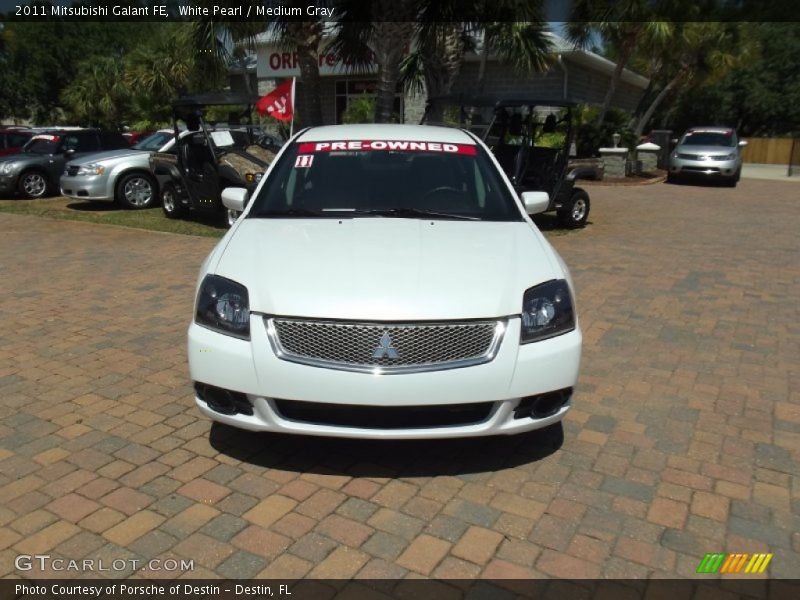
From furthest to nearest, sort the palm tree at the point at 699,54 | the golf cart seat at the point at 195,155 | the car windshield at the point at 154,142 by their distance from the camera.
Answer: the palm tree at the point at 699,54 → the car windshield at the point at 154,142 → the golf cart seat at the point at 195,155

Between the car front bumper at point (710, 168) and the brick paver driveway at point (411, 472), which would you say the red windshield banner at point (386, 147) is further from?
the car front bumper at point (710, 168)

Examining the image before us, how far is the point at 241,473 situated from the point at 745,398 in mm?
3290

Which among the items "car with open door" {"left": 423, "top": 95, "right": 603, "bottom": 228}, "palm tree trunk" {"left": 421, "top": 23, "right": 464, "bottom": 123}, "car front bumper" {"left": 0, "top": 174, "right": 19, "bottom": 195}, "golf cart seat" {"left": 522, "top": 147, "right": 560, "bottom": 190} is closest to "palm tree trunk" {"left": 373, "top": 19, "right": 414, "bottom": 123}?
"palm tree trunk" {"left": 421, "top": 23, "right": 464, "bottom": 123}

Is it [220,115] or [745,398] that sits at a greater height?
[220,115]

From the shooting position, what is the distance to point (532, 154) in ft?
37.1

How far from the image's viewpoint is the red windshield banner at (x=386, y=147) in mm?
4809

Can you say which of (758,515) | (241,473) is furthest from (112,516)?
(758,515)

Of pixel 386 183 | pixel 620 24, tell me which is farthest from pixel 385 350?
pixel 620 24

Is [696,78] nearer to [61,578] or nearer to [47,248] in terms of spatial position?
[47,248]

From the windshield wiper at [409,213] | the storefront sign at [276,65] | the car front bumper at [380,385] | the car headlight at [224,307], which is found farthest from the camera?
the storefront sign at [276,65]

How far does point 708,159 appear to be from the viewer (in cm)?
2031

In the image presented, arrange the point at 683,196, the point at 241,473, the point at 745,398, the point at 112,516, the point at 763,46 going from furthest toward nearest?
the point at 763,46 → the point at 683,196 → the point at 745,398 → the point at 241,473 → the point at 112,516

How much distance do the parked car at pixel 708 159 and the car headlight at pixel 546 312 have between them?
1893 cm

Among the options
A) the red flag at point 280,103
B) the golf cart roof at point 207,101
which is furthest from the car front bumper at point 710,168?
the golf cart roof at point 207,101
